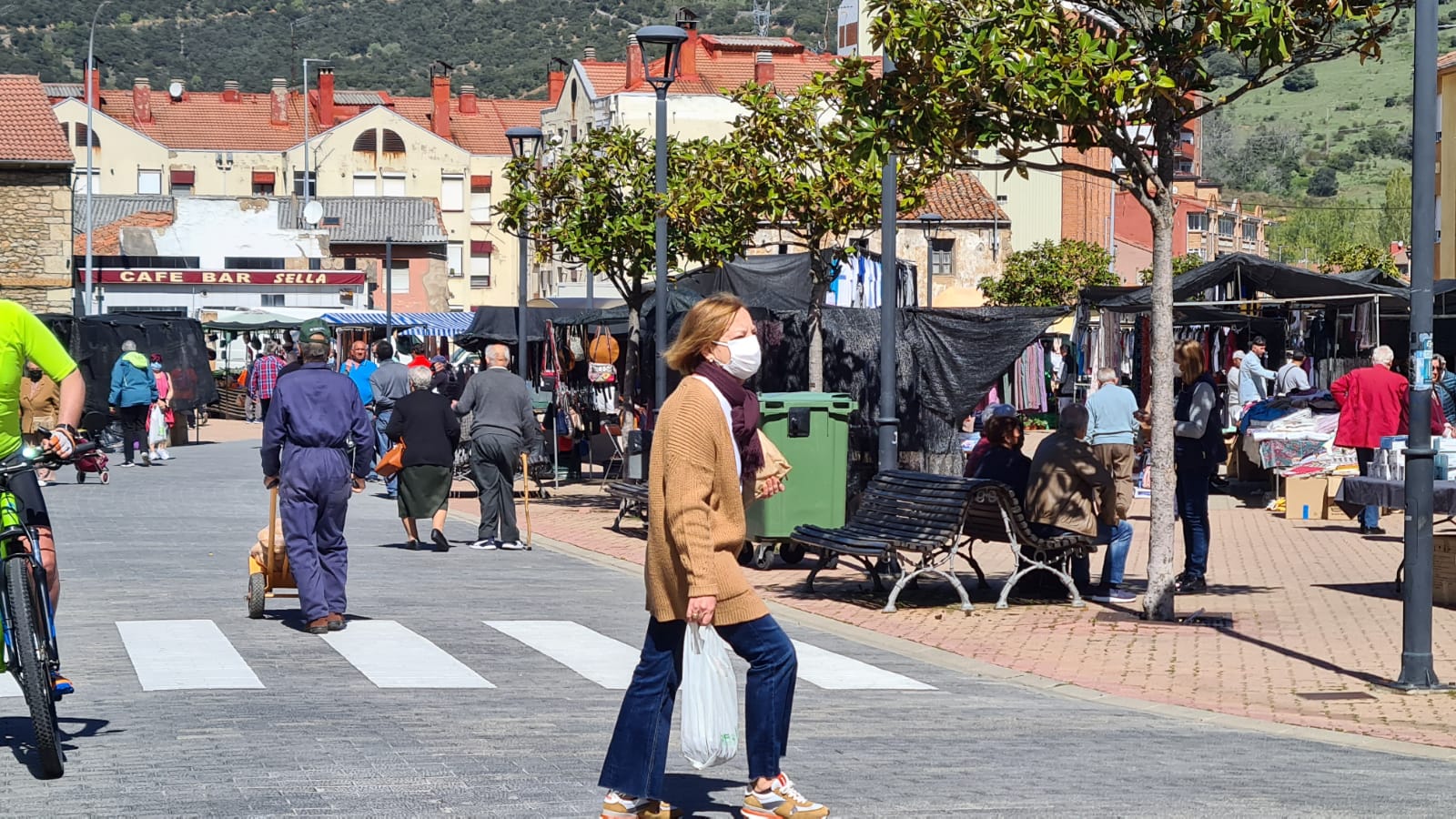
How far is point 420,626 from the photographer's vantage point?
38.1 ft

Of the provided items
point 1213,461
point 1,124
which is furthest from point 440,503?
point 1,124

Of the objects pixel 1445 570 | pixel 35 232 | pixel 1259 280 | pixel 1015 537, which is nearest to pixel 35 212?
pixel 35 232

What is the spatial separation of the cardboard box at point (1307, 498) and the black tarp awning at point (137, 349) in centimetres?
1860

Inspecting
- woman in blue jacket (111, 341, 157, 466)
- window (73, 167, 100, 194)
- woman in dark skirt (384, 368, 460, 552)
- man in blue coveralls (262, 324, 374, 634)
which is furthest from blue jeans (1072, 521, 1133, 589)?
window (73, 167, 100, 194)

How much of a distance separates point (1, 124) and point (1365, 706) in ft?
160

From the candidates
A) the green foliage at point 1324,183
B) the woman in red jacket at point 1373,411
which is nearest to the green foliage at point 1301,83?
the green foliage at point 1324,183

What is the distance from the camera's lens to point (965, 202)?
220 ft

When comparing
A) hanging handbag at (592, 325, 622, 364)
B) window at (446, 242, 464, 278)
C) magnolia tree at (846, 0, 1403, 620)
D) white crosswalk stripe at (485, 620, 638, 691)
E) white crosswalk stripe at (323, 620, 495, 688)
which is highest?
window at (446, 242, 464, 278)

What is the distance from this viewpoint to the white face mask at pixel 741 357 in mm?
6090

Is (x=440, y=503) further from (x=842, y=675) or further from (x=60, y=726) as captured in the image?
(x=60, y=726)

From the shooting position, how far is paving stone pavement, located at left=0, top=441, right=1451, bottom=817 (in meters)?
6.54

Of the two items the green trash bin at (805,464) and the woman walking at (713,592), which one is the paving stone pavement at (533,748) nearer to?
the woman walking at (713,592)

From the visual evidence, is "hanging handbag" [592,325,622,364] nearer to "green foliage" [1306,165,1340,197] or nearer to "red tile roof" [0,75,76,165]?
"red tile roof" [0,75,76,165]

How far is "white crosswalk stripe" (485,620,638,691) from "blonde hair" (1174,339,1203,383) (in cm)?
495
